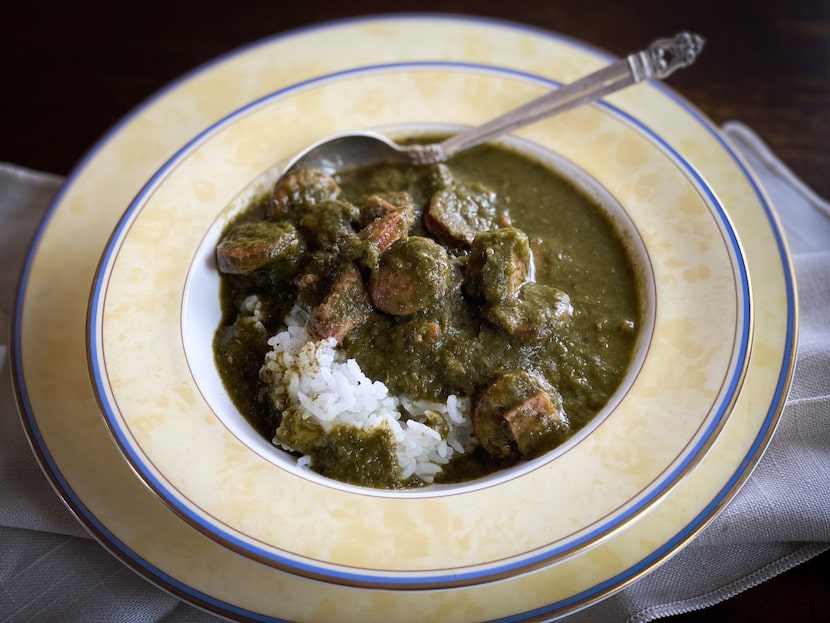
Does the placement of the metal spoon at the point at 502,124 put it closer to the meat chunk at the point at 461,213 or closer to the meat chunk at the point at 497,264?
the meat chunk at the point at 461,213

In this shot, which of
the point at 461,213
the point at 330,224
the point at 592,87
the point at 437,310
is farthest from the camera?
the point at 592,87

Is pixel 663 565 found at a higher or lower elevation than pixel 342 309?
lower

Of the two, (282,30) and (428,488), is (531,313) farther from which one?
(282,30)

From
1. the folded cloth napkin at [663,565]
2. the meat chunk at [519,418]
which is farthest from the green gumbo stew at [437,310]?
the folded cloth napkin at [663,565]

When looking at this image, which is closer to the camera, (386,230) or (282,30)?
(386,230)

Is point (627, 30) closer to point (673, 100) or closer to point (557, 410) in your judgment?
point (673, 100)

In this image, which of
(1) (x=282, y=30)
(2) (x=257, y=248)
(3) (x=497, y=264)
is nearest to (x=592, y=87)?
(3) (x=497, y=264)
